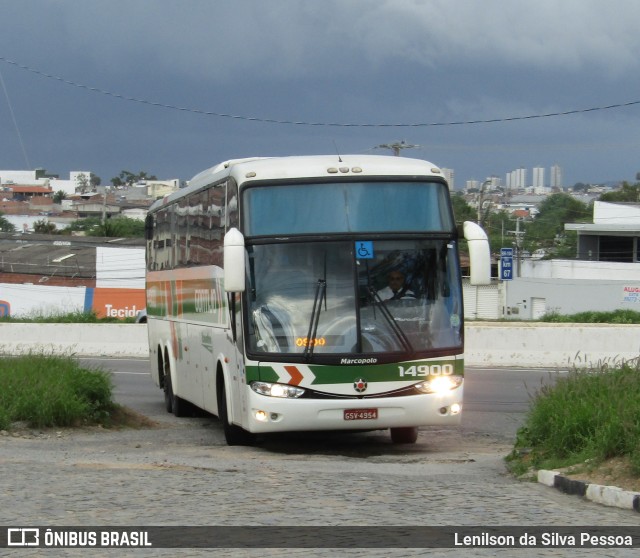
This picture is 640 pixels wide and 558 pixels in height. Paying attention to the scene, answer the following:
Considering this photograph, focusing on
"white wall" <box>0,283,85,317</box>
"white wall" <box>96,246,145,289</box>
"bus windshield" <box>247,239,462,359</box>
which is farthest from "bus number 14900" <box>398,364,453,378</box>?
"white wall" <box>96,246,145,289</box>

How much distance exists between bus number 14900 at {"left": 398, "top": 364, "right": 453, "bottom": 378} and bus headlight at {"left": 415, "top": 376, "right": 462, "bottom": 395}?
0.06m

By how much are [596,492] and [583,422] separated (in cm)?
163

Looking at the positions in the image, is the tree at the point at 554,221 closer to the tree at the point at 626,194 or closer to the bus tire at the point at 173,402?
the tree at the point at 626,194

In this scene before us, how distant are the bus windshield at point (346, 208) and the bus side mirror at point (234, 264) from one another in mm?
563

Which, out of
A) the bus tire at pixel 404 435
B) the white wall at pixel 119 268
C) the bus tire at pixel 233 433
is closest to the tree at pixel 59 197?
the white wall at pixel 119 268

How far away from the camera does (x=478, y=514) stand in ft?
27.9

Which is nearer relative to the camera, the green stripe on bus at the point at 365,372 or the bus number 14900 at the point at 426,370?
the green stripe on bus at the point at 365,372

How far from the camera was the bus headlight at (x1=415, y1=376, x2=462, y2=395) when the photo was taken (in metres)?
13.0

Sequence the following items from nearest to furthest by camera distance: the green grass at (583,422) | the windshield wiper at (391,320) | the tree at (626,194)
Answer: the green grass at (583,422)
the windshield wiper at (391,320)
the tree at (626,194)

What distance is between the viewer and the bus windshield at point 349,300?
12.9 metres

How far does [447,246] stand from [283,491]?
4756mm

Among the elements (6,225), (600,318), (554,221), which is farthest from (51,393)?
(6,225)

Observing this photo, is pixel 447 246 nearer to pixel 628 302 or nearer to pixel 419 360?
pixel 419 360

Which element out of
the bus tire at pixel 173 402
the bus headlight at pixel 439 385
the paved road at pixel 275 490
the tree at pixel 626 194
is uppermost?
the tree at pixel 626 194
